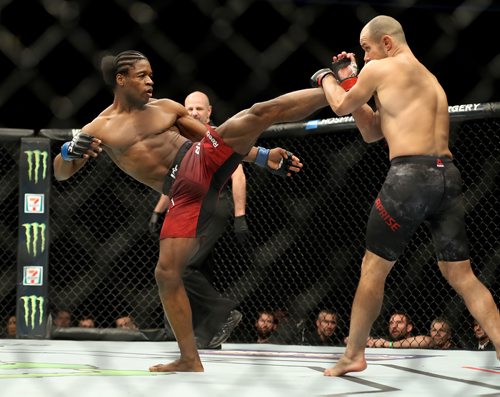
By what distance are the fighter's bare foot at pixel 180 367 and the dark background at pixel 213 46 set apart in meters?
2.17

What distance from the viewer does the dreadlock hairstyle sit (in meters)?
2.71

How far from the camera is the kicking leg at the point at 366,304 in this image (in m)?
2.20

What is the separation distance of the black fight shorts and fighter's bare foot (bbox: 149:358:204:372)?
1.92 feet

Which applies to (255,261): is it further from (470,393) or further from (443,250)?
(470,393)

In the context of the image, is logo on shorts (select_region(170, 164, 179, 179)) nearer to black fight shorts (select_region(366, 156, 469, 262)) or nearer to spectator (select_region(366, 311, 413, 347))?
black fight shorts (select_region(366, 156, 469, 262))

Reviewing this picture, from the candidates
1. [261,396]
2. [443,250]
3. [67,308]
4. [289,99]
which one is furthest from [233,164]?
[67,308]

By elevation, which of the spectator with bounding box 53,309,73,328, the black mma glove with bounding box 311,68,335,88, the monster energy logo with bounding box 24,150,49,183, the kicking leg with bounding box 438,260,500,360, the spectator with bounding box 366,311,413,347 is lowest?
the kicking leg with bounding box 438,260,500,360

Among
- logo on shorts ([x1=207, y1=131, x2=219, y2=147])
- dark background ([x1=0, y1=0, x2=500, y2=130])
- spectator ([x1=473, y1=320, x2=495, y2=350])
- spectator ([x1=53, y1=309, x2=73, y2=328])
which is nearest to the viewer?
logo on shorts ([x1=207, y1=131, x2=219, y2=147])

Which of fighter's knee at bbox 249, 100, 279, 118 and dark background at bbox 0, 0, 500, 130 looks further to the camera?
dark background at bbox 0, 0, 500, 130

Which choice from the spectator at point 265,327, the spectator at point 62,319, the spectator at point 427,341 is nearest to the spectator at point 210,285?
the spectator at point 265,327

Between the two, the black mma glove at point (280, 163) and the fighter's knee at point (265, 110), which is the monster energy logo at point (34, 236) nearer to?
the black mma glove at point (280, 163)

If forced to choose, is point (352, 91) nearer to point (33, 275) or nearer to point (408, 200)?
point (408, 200)

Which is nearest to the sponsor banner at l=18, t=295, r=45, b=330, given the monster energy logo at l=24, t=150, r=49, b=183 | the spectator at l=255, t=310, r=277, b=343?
the monster energy logo at l=24, t=150, r=49, b=183

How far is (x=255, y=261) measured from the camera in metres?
4.69
